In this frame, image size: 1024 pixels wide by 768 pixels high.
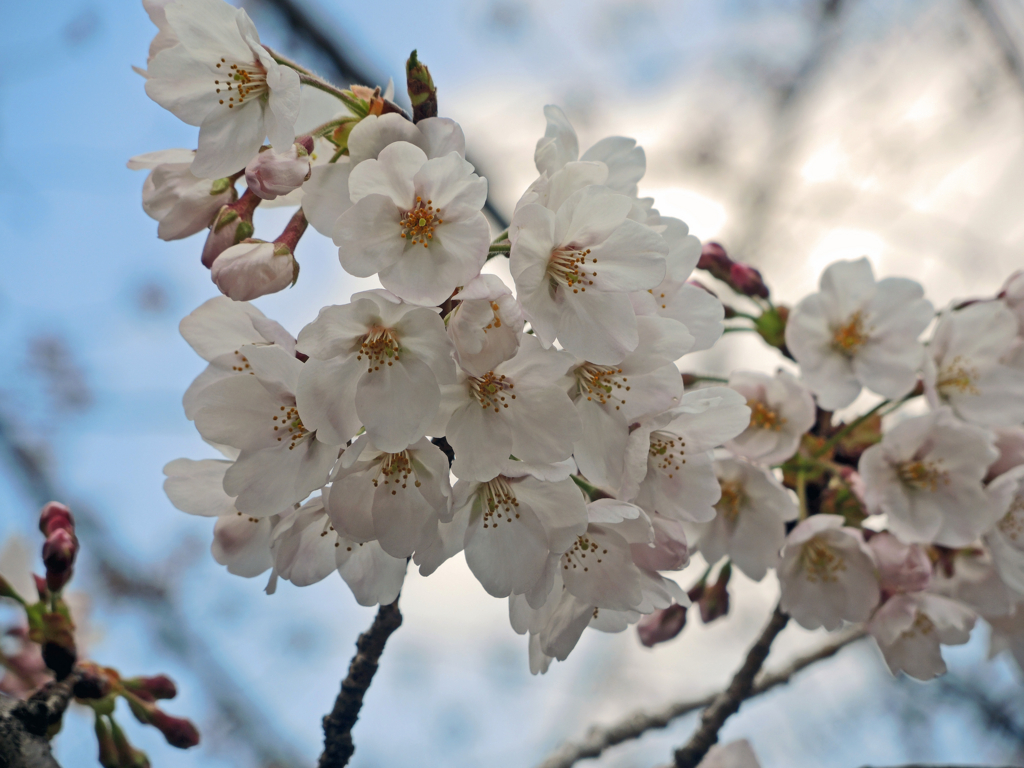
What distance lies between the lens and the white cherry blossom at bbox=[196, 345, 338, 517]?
847 millimetres

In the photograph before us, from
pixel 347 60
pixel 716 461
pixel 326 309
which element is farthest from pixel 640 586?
pixel 347 60

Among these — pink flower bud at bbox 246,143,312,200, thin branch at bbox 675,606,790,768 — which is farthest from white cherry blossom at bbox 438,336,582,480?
thin branch at bbox 675,606,790,768

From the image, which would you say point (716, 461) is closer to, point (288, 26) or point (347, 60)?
point (347, 60)

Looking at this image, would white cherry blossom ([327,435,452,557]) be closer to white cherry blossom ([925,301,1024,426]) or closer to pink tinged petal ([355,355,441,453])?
pink tinged petal ([355,355,441,453])

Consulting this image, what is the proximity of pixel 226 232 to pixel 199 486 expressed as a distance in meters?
0.35

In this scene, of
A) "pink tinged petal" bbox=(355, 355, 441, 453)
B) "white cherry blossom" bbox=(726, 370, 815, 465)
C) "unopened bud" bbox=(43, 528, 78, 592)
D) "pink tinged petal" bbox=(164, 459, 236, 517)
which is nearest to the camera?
"pink tinged petal" bbox=(355, 355, 441, 453)

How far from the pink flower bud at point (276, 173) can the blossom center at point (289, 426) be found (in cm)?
26

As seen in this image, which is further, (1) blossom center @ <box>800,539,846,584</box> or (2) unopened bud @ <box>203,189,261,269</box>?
(1) blossom center @ <box>800,539,846,584</box>

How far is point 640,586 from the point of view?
97 cm

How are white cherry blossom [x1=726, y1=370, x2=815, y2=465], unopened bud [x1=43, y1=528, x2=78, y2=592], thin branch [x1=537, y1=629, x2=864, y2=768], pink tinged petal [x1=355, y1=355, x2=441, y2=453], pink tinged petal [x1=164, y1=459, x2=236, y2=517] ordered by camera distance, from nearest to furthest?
pink tinged petal [x1=355, y1=355, x2=441, y2=453] → pink tinged petal [x1=164, y1=459, x2=236, y2=517] → unopened bud [x1=43, y1=528, x2=78, y2=592] → white cherry blossom [x1=726, y1=370, x2=815, y2=465] → thin branch [x1=537, y1=629, x2=864, y2=768]

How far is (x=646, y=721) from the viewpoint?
167 cm

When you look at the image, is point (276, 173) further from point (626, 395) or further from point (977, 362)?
point (977, 362)

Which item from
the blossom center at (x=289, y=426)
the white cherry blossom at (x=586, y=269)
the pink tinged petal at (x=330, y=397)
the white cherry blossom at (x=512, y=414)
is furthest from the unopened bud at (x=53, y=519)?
the white cherry blossom at (x=586, y=269)

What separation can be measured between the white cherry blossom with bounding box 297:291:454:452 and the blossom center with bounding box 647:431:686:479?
0.39 metres
